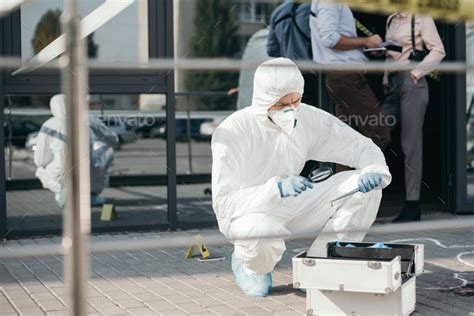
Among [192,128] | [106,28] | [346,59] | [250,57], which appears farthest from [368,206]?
[192,128]

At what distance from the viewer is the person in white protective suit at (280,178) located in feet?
12.6

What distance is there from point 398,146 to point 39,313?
430cm

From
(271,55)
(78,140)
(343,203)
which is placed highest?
(271,55)

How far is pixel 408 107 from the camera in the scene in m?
6.38

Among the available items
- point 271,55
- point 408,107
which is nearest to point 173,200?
point 271,55

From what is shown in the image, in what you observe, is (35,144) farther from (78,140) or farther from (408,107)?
(78,140)

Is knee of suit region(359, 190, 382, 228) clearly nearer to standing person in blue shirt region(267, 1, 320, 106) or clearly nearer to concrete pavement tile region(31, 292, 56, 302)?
concrete pavement tile region(31, 292, 56, 302)

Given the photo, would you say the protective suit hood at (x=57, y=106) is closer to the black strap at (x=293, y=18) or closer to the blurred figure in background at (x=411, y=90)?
the black strap at (x=293, y=18)

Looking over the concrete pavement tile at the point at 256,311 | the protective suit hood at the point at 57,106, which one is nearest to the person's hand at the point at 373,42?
the protective suit hood at the point at 57,106

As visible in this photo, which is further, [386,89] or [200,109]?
[200,109]

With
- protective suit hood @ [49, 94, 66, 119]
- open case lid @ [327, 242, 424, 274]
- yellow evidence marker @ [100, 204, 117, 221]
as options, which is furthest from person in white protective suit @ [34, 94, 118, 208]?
open case lid @ [327, 242, 424, 274]

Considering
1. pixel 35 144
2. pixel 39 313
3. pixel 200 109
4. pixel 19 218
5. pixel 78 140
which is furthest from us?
pixel 200 109

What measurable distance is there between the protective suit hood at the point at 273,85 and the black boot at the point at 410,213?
2.64 metres

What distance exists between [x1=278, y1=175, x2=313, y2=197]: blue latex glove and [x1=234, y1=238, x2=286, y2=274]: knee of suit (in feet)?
0.82
